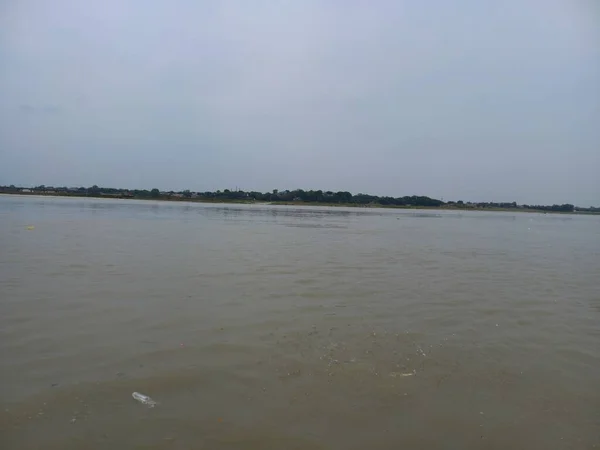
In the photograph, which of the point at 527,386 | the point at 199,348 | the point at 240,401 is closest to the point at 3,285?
the point at 199,348

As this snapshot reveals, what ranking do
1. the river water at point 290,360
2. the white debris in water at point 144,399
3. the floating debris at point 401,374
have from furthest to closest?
the floating debris at point 401,374
the white debris in water at point 144,399
the river water at point 290,360

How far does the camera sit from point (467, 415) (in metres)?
5.02

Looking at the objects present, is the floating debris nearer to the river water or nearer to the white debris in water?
the river water

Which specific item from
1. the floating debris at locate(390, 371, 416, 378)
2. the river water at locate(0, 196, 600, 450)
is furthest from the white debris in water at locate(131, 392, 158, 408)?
the floating debris at locate(390, 371, 416, 378)

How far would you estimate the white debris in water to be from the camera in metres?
4.98

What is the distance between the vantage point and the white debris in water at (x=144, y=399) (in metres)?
4.98

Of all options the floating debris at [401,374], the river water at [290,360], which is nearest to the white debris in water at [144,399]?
the river water at [290,360]

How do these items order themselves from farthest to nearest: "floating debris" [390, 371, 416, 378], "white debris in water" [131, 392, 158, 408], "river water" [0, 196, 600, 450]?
"floating debris" [390, 371, 416, 378] → "white debris in water" [131, 392, 158, 408] → "river water" [0, 196, 600, 450]

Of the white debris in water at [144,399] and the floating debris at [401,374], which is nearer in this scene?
the white debris in water at [144,399]

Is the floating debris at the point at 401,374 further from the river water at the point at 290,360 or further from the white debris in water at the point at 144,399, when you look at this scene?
the white debris in water at the point at 144,399

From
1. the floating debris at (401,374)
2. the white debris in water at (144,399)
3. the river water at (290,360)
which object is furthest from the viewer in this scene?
the floating debris at (401,374)

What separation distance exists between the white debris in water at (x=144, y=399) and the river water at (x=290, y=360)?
0.09m

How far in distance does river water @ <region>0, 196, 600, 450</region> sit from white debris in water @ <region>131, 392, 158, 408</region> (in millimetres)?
87

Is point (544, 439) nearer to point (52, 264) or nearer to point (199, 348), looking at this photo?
point (199, 348)
